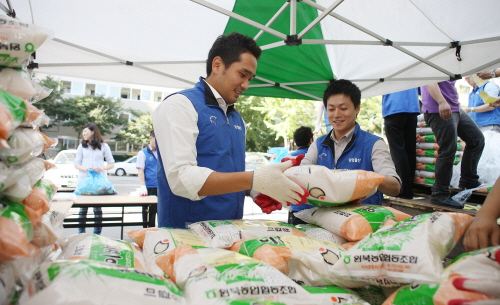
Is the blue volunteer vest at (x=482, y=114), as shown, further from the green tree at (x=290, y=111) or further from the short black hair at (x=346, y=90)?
the green tree at (x=290, y=111)

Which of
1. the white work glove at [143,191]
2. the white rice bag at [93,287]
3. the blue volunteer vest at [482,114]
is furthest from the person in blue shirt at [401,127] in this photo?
the white work glove at [143,191]

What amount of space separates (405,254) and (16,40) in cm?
140

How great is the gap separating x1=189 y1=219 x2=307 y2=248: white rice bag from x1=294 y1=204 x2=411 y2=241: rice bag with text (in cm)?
18

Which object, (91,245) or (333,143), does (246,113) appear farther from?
(91,245)

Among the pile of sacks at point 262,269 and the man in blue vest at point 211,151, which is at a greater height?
the man in blue vest at point 211,151

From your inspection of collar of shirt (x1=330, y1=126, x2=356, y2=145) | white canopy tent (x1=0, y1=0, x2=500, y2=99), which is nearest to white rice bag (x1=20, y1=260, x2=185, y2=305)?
collar of shirt (x1=330, y1=126, x2=356, y2=145)

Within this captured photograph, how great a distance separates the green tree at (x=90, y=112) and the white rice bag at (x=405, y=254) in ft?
85.3

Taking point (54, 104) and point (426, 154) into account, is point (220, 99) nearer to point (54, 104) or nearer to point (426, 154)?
point (426, 154)

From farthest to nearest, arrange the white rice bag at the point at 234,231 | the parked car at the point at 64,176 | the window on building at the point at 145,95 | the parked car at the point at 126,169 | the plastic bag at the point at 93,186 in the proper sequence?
the window on building at the point at 145,95
the parked car at the point at 126,169
the parked car at the point at 64,176
the plastic bag at the point at 93,186
the white rice bag at the point at 234,231

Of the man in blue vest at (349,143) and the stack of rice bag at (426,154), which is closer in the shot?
the man in blue vest at (349,143)

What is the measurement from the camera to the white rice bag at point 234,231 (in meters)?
1.41

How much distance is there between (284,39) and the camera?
2852 mm

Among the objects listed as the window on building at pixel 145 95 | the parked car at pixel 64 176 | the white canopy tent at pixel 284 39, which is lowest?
the parked car at pixel 64 176

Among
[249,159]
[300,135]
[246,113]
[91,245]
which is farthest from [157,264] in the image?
[246,113]
